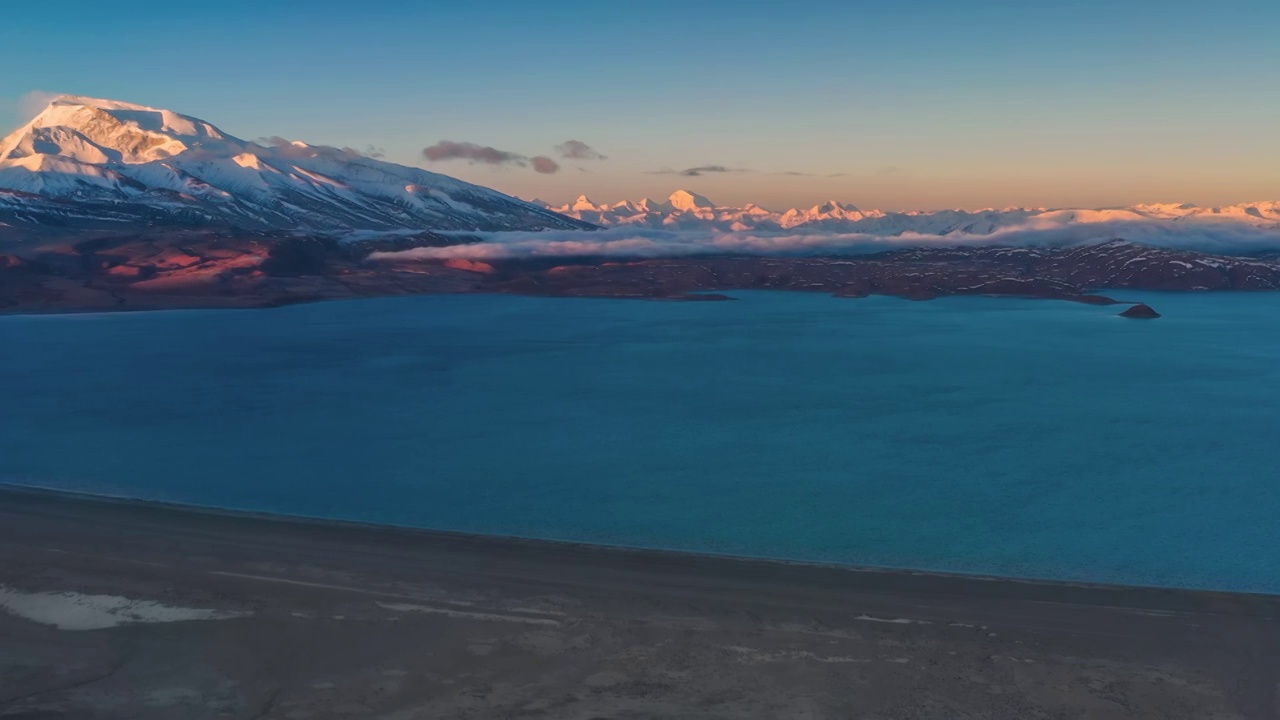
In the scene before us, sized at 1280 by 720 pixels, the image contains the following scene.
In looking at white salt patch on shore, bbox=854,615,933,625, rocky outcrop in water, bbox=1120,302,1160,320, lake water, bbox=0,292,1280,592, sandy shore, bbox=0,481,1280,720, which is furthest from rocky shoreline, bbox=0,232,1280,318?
white salt patch on shore, bbox=854,615,933,625

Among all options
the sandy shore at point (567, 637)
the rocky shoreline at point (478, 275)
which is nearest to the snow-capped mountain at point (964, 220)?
the rocky shoreline at point (478, 275)

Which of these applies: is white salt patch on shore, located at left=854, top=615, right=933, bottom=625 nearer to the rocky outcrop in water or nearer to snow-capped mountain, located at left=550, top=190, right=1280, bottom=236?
the rocky outcrop in water

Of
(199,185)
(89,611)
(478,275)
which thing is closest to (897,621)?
(89,611)

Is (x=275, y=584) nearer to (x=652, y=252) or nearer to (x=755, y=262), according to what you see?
(x=755, y=262)

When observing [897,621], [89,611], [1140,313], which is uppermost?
[1140,313]

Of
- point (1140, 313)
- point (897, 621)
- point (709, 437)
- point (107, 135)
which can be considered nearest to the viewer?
point (897, 621)

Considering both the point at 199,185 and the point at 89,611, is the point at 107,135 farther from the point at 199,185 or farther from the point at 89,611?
the point at 89,611
